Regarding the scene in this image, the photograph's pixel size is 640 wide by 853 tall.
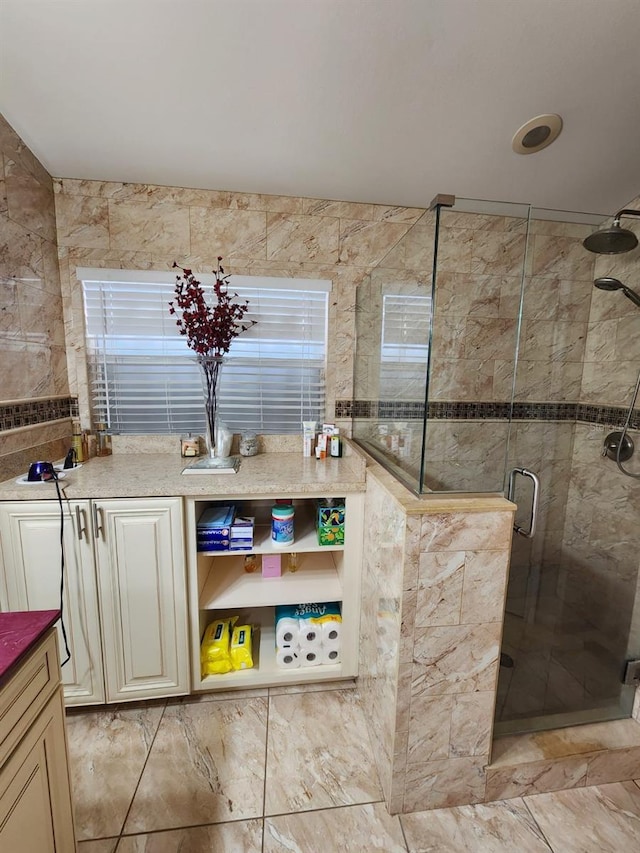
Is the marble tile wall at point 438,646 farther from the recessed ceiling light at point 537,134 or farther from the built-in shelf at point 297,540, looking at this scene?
the recessed ceiling light at point 537,134

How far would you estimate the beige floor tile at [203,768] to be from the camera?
114cm

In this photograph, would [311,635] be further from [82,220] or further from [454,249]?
[82,220]

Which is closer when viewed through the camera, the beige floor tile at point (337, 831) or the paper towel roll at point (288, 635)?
the beige floor tile at point (337, 831)

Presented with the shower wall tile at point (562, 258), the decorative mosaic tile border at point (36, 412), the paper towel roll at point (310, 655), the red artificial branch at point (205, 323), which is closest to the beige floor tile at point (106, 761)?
the paper towel roll at point (310, 655)

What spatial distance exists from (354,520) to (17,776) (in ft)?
3.72

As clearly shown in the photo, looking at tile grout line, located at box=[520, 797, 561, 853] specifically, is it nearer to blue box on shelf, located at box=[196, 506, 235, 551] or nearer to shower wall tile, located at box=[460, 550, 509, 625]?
shower wall tile, located at box=[460, 550, 509, 625]

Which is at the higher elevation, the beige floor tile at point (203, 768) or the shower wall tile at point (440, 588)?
the shower wall tile at point (440, 588)

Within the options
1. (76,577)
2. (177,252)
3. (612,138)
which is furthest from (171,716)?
(612,138)

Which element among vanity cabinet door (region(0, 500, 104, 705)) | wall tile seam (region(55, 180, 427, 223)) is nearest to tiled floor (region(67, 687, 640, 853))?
vanity cabinet door (region(0, 500, 104, 705))

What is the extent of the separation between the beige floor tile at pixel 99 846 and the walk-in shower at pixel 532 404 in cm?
137

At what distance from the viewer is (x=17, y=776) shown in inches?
26.0

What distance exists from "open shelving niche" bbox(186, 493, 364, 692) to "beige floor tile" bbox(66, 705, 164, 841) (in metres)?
0.26

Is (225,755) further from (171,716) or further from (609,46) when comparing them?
(609,46)

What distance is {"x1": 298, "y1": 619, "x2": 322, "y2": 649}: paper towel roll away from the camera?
156cm
